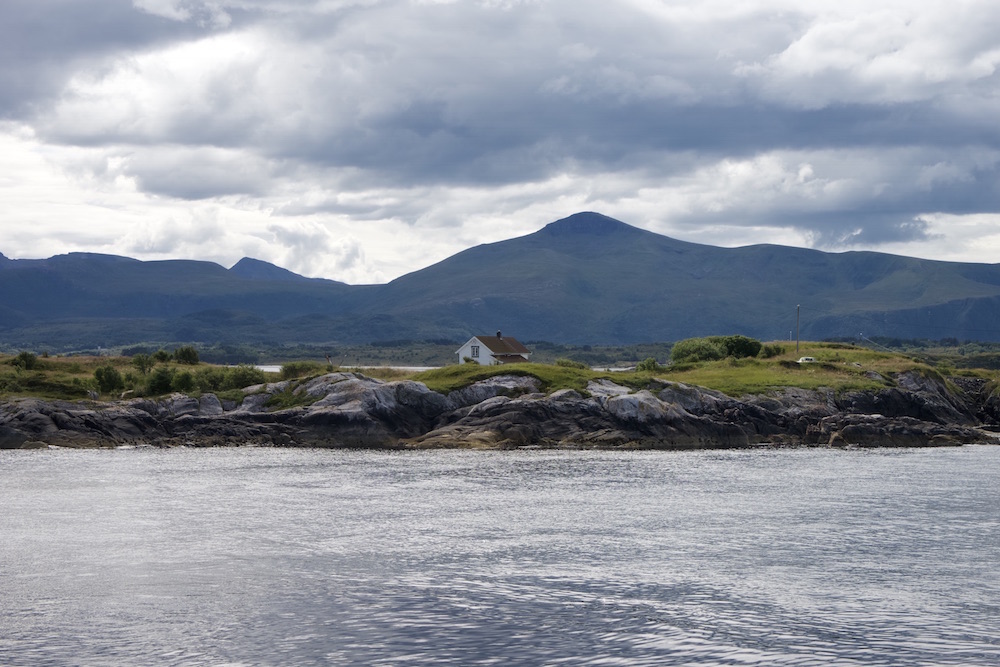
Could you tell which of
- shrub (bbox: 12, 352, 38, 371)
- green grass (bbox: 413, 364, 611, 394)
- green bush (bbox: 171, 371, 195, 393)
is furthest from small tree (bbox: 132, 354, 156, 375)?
green grass (bbox: 413, 364, 611, 394)

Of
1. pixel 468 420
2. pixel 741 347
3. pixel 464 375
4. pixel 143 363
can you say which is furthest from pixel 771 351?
pixel 143 363

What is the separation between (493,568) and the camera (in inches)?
1449

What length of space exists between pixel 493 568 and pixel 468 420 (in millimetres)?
52129

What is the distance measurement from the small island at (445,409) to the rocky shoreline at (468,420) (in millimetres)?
143

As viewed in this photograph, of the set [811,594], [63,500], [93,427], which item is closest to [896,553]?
[811,594]

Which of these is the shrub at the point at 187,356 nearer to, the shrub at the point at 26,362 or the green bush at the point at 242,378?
the green bush at the point at 242,378

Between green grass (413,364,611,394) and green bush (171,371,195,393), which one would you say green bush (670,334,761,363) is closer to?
green grass (413,364,611,394)

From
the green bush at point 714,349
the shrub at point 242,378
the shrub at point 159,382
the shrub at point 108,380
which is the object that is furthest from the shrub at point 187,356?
the green bush at point 714,349

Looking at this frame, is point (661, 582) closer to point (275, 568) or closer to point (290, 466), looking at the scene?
point (275, 568)

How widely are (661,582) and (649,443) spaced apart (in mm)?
52837

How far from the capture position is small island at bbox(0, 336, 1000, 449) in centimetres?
8481

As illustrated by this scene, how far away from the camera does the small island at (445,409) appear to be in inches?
3339

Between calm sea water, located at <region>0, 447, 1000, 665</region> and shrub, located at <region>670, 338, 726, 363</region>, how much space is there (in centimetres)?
6649

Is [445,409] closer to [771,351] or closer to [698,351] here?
[698,351]
